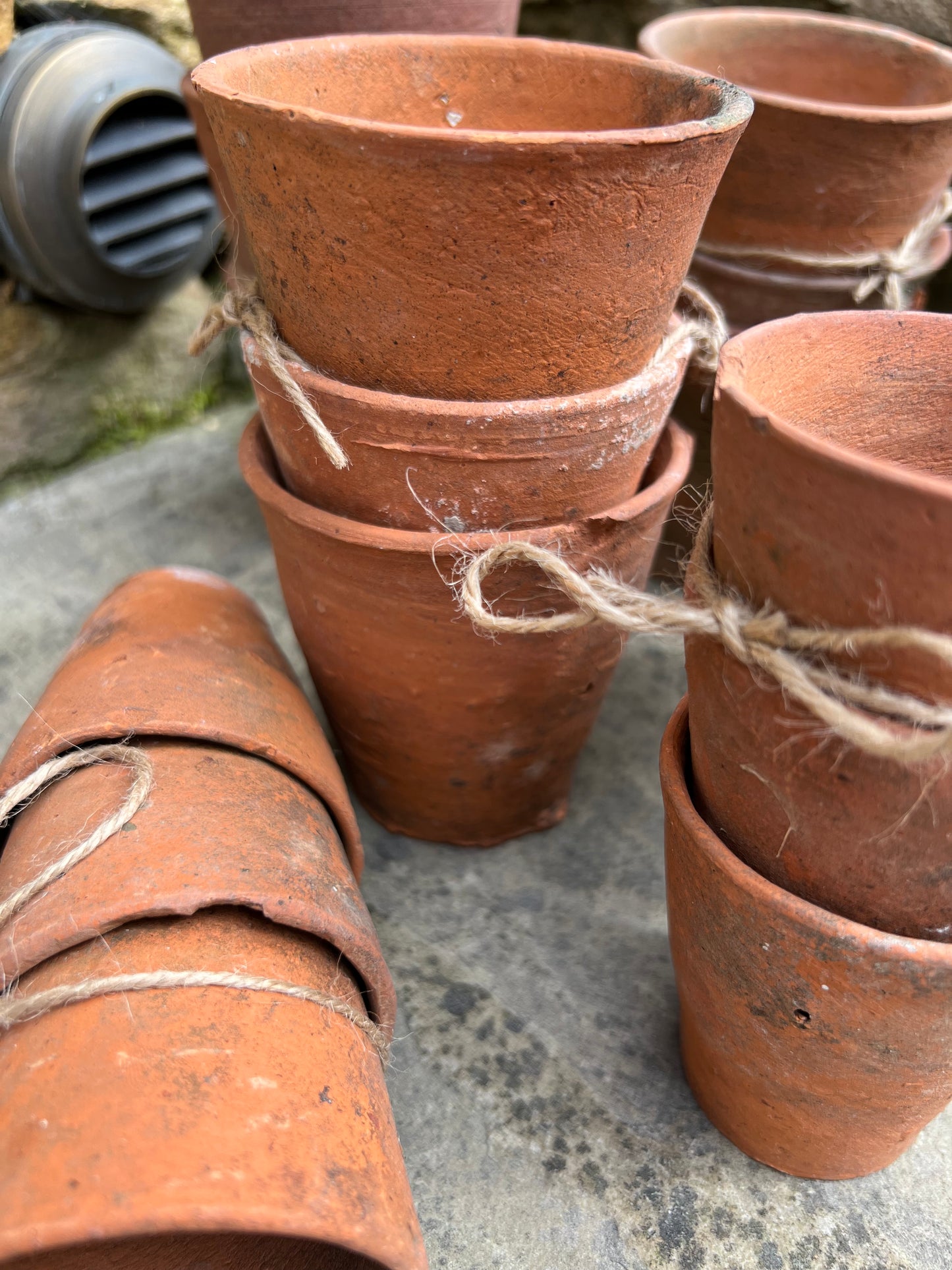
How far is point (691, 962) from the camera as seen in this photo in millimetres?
946

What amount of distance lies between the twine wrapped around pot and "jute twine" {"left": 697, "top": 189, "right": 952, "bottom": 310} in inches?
11.2

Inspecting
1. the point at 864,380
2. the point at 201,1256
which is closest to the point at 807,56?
the point at 864,380

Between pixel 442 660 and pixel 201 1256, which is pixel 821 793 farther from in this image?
pixel 201 1256

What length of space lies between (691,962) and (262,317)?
2.85 ft

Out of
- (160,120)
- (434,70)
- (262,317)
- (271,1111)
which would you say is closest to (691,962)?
(271,1111)

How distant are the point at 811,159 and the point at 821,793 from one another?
1.08 meters

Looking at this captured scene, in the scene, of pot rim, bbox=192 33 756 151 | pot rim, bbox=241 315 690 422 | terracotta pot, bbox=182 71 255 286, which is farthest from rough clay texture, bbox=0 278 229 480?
pot rim, bbox=241 315 690 422

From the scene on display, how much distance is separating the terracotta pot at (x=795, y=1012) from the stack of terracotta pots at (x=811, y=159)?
736 millimetres

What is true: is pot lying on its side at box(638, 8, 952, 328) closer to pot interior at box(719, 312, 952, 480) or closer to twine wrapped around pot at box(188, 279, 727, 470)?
twine wrapped around pot at box(188, 279, 727, 470)

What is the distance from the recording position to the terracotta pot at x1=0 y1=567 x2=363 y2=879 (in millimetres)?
972

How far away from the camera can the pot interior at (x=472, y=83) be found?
1082 mm

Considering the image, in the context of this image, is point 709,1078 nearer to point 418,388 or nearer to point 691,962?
point 691,962

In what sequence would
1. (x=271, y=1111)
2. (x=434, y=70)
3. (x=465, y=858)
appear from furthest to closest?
(x=465, y=858) < (x=434, y=70) < (x=271, y=1111)

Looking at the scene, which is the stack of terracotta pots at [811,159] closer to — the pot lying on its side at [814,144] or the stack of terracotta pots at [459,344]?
the pot lying on its side at [814,144]
